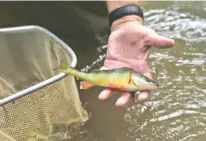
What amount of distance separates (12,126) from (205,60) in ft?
3.64

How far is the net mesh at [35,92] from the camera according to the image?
4.91ft

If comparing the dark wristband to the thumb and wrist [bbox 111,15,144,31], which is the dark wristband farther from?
the thumb

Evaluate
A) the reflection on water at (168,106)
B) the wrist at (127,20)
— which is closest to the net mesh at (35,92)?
the reflection on water at (168,106)

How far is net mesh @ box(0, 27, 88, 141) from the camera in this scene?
4.91 feet

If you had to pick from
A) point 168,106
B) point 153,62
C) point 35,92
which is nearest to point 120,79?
point 35,92

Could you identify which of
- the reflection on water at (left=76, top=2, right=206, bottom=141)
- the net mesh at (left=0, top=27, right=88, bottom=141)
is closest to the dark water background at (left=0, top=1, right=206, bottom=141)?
the reflection on water at (left=76, top=2, right=206, bottom=141)

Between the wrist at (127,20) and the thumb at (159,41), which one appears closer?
the thumb at (159,41)

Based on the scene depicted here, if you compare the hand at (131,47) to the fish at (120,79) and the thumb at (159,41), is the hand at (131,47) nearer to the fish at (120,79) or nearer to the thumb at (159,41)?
the thumb at (159,41)

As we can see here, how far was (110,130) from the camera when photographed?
5.76 feet

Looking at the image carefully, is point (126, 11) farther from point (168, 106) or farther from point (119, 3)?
point (168, 106)

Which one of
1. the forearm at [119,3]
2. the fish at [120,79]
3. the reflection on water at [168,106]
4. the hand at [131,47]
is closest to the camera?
the fish at [120,79]

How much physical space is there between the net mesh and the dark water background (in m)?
0.15

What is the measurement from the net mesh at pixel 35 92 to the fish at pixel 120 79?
0.15 metres

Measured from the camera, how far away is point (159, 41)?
4.76ft
